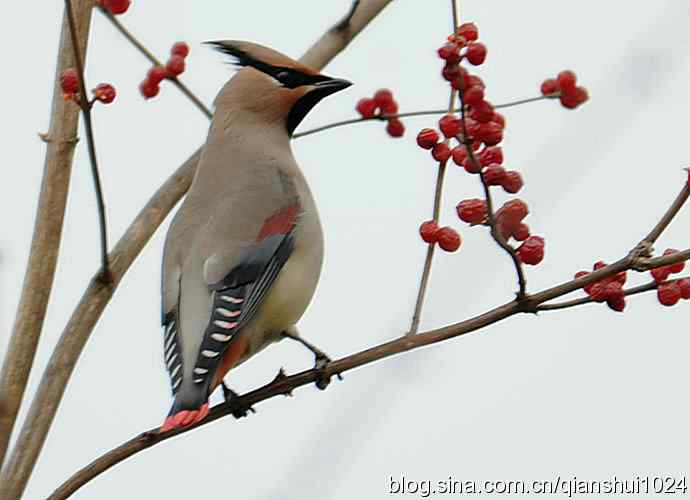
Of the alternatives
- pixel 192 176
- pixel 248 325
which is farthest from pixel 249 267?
pixel 192 176

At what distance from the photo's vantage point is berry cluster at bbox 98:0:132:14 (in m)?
3.07

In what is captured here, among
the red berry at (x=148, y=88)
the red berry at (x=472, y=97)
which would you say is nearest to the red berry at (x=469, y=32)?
the red berry at (x=472, y=97)

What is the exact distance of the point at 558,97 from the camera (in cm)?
280

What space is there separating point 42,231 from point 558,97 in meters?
1.18

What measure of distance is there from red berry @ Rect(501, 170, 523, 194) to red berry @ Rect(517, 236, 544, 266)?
4.3 inches

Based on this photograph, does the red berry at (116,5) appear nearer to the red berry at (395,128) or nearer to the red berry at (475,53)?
the red berry at (395,128)

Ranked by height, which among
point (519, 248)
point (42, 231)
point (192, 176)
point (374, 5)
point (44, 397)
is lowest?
point (44, 397)

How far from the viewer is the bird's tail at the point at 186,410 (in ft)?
8.38

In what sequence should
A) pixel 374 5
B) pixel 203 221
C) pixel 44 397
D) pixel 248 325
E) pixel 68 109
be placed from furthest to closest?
pixel 374 5 → pixel 203 221 → pixel 248 325 → pixel 68 109 → pixel 44 397

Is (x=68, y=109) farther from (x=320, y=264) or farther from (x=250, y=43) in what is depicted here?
(x=250, y=43)

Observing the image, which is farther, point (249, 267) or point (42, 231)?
point (249, 267)

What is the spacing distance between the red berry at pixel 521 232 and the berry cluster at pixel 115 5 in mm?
1307

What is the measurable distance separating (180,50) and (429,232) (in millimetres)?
1098

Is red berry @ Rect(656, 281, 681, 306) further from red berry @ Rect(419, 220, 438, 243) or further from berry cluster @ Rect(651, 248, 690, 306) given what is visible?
red berry @ Rect(419, 220, 438, 243)
